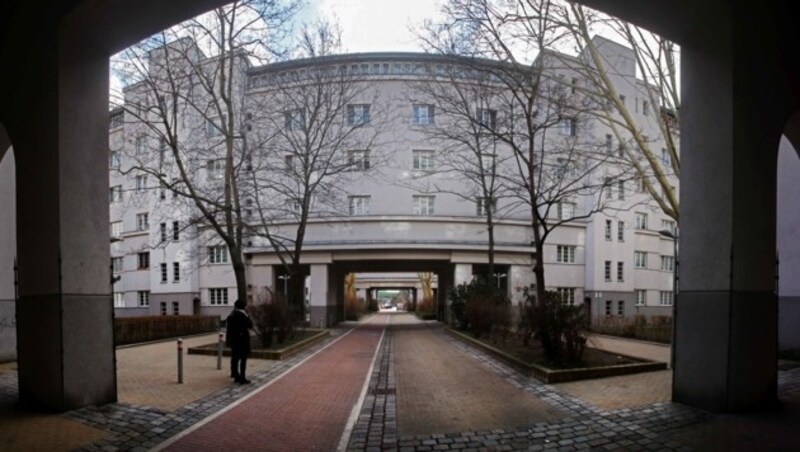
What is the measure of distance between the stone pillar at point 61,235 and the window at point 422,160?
30.7 m

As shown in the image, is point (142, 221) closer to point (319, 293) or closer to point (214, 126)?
point (319, 293)

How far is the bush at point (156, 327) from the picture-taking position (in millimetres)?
22469

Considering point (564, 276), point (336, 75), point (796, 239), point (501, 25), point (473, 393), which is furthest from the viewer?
point (564, 276)

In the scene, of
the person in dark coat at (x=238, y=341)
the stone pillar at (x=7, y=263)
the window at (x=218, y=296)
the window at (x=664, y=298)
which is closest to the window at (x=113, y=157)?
the stone pillar at (x=7, y=263)

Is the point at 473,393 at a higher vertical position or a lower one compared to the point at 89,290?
lower

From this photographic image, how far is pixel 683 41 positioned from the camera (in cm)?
863

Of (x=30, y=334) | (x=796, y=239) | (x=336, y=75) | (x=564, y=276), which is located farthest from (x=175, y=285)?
(x=796, y=239)

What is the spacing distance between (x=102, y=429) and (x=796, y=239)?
1727 centimetres

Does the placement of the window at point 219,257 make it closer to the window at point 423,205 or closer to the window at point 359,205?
the window at point 359,205

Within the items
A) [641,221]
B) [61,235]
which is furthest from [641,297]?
[61,235]

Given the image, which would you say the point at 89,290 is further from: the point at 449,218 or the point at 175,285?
the point at 175,285

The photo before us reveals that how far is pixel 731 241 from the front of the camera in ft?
25.1

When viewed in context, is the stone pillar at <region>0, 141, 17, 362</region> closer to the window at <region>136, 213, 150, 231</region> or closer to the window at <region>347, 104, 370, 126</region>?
the window at <region>347, 104, 370, 126</region>

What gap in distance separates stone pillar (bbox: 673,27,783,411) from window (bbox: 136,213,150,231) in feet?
158
